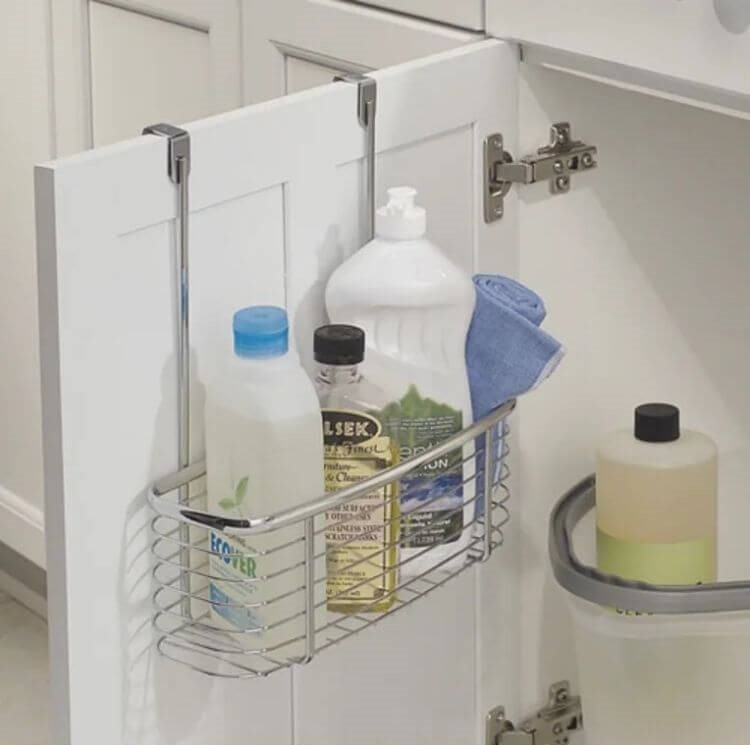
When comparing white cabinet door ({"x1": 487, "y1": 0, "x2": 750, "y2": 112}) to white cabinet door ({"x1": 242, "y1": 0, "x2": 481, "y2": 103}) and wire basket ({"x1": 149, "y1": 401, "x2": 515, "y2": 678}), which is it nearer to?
white cabinet door ({"x1": 242, "y1": 0, "x2": 481, "y2": 103})

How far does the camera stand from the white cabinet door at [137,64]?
1535mm

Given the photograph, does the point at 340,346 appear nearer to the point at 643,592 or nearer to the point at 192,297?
the point at 192,297

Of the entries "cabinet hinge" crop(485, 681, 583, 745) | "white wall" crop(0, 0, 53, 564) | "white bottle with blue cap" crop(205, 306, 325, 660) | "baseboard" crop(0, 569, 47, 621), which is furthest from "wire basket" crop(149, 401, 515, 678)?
"baseboard" crop(0, 569, 47, 621)

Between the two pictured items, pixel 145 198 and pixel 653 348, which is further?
pixel 653 348

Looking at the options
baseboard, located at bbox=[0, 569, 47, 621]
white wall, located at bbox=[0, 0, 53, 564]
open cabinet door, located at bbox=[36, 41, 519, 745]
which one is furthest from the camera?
baseboard, located at bbox=[0, 569, 47, 621]

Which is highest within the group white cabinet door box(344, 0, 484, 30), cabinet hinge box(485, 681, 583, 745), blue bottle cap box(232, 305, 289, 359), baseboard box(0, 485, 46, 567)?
white cabinet door box(344, 0, 484, 30)

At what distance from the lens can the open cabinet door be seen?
3.43 feet

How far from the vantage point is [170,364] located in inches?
43.5

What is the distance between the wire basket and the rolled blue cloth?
0.02 metres

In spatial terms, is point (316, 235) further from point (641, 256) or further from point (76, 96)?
point (76, 96)

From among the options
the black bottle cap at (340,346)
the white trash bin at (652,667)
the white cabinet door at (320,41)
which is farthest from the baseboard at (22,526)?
the black bottle cap at (340,346)

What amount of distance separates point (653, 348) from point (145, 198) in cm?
54

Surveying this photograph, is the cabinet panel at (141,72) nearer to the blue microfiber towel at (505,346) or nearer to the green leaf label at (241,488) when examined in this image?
the blue microfiber towel at (505,346)

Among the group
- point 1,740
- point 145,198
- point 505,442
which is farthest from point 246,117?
point 1,740
